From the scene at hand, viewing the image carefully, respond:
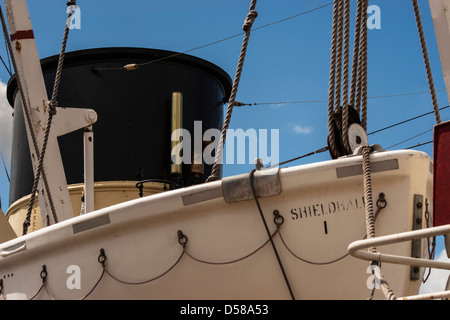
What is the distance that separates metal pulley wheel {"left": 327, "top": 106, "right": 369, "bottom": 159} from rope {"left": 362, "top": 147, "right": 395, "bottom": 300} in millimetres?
317

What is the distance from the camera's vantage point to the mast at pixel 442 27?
14.7ft

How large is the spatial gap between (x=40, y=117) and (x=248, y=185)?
12.1 feet

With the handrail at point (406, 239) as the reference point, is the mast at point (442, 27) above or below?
above

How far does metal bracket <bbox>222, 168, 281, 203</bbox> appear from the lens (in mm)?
4762

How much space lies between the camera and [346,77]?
5164 millimetres

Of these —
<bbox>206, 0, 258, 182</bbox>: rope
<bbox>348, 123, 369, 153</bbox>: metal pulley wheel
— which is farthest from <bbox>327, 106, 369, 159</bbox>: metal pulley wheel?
<bbox>206, 0, 258, 182</bbox>: rope

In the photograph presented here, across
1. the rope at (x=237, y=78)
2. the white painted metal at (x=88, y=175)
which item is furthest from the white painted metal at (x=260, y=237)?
the white painted metal at (x=88, y=175)

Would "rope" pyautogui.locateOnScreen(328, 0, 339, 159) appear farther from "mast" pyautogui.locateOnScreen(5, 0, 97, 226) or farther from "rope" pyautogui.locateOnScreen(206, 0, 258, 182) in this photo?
"mast" pyautogui.locateOnScreen(5, 0, 97, 226)

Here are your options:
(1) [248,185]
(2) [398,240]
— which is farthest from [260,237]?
(2) [398,240]

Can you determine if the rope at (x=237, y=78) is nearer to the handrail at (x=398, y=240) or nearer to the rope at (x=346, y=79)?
the rope at (x=346, y=79)

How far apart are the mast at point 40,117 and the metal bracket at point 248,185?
310 cm
